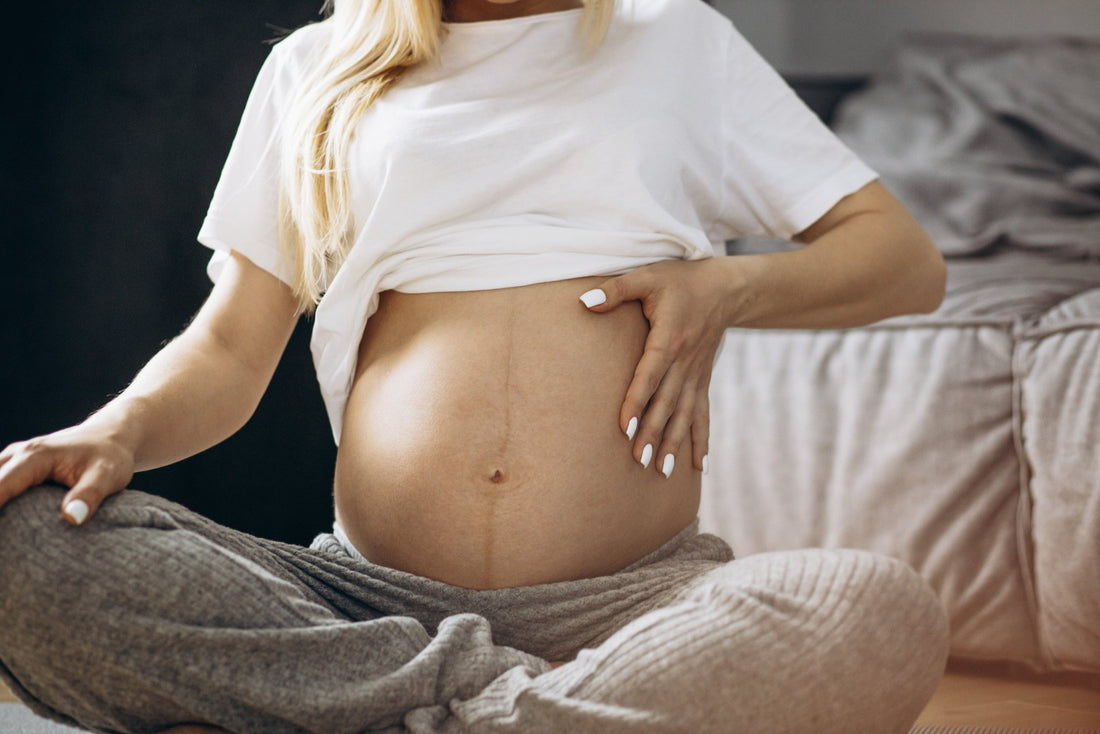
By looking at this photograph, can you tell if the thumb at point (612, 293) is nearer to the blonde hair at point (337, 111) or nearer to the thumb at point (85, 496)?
the blonde hair at point (337, 111)

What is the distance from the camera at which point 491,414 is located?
83cm

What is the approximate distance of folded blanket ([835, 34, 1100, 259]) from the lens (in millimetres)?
1844

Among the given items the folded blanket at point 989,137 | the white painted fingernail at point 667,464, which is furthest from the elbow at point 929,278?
the folded blanket at point 989,137

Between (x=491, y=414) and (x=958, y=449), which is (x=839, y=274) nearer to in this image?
(x=491, y=414)

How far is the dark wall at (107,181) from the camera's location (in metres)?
1.33

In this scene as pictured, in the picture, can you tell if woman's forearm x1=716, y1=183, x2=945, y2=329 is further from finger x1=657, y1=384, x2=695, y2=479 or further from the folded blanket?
the folded blanket

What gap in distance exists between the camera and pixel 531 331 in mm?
859

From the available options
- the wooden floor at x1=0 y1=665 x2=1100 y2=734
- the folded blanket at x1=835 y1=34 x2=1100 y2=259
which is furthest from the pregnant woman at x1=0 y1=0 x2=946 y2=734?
the folded blanket at x1=835 y1=34 x2=1100 y2=259

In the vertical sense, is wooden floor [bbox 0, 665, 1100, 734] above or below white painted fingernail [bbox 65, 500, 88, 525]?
below

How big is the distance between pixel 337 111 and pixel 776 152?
1.31ft

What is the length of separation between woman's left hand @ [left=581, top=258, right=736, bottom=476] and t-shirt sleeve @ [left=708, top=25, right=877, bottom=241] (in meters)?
0.10

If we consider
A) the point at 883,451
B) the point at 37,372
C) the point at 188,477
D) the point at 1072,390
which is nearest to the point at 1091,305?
the point at 1072,390

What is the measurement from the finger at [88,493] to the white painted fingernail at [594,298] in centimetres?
38

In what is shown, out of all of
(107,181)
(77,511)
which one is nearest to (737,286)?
(77,511)
